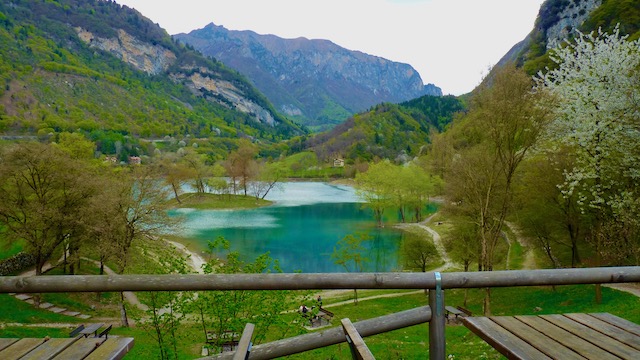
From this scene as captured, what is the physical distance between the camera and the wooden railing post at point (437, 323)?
9.61ft

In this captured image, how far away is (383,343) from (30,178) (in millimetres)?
22860

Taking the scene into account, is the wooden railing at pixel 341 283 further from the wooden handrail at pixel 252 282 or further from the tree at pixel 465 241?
the tree at pixel 465 241

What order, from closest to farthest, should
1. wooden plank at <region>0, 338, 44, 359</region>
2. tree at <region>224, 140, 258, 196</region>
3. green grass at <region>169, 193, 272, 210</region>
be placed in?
wooden plank at <region>0, 338, 44, 359</region> → green grass at <region>169, 193, 272, 210</region> → tree at <region>224, 140, 258, 196</region>

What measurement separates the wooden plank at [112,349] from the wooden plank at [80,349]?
1.7 inches

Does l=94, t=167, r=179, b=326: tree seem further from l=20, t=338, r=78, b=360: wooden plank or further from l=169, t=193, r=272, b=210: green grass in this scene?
l=169, t=193, r=272, b=210: green grass

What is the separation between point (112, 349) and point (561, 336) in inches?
119

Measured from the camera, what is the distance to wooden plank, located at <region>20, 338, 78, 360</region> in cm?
252

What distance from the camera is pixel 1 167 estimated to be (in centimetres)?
2244

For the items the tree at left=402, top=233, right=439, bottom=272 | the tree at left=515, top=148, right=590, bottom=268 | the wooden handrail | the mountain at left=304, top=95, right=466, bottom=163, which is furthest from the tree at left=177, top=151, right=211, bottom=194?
the wooden handrail

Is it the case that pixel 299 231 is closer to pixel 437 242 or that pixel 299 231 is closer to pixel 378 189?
pixel 378 189

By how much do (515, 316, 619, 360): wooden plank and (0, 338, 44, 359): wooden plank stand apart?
11.4 feet

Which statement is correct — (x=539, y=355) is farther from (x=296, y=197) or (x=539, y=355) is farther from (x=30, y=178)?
(x=296, y=197)

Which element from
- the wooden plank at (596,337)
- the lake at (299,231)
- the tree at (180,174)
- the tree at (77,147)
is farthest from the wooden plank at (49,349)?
the tree at (180,174)

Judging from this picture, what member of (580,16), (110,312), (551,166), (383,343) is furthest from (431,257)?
(580,16)
